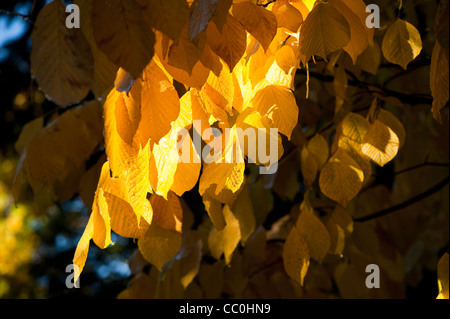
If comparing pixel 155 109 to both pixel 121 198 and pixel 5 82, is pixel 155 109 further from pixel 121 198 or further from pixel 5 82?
pixel 5 82

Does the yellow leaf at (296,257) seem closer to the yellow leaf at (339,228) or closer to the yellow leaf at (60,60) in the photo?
the yellow leaf at (339,228)

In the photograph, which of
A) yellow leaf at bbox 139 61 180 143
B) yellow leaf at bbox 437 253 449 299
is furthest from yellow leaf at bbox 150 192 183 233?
yellow leaf at bbox 437 253 449 299

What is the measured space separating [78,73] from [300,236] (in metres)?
0.67

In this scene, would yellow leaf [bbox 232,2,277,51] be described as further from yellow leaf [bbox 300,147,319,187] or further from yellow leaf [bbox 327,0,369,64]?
yellow leaf [bbox 300,147,319,187]

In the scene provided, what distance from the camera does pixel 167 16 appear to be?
1.95ft

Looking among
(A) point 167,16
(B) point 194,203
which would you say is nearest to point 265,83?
(A) point 167,16

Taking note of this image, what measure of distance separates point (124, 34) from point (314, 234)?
673 mm

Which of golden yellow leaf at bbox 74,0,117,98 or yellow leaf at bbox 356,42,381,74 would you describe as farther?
yellow leaf at bbox 356,42,381,74

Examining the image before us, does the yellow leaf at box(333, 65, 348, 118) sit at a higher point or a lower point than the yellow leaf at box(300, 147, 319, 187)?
higher

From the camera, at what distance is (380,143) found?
3.31ft

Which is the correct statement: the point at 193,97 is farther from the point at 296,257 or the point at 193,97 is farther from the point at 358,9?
the point at 296,257

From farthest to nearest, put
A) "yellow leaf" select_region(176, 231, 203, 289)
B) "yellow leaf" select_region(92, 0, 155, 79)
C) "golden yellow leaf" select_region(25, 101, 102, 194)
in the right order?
"yellow leaf" select_region(176, 231, 203, 289), "golden yellow leaf" select_region(25, 101, 102, 194), "yellow leaf" select_region(92, 0, 155, 79)

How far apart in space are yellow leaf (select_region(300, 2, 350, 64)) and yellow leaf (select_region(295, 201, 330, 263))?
45 cm

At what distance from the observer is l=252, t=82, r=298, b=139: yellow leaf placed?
2.49ft
